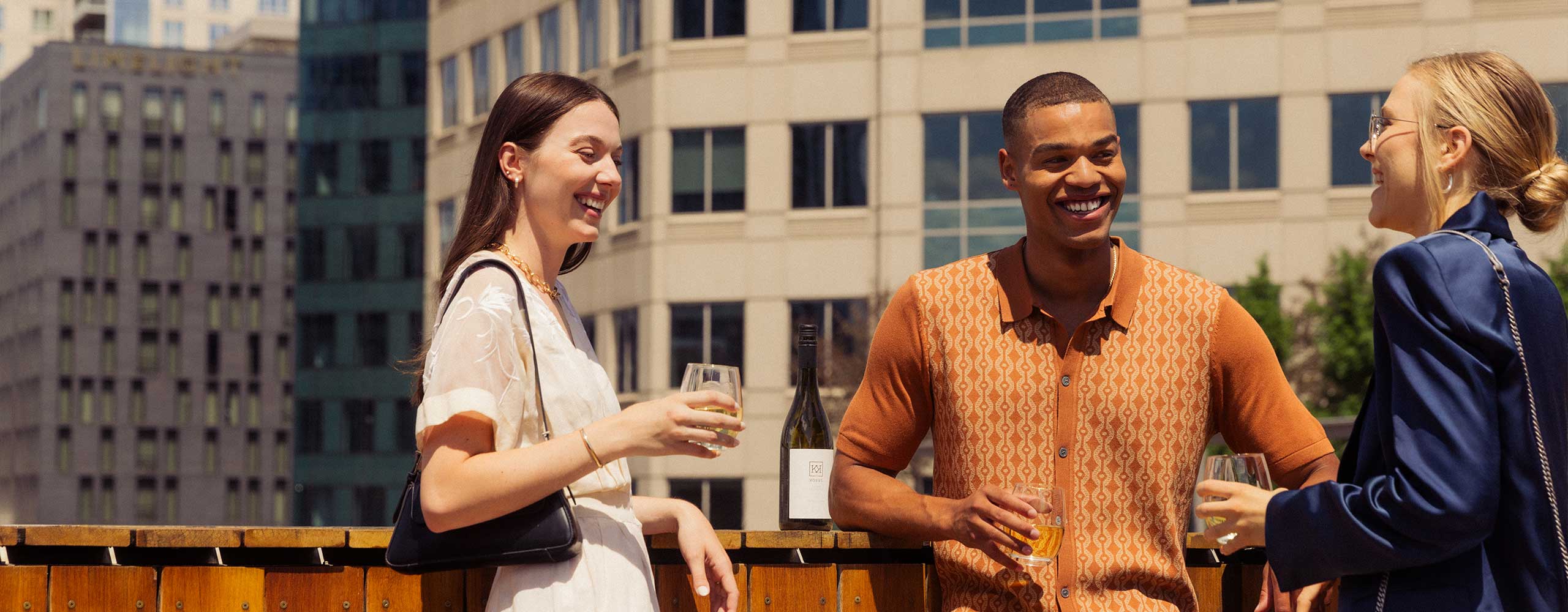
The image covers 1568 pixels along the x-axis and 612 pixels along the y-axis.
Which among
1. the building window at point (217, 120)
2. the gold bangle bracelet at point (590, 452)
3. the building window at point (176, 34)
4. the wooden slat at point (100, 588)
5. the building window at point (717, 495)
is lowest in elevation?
the building window at point (717, 495)

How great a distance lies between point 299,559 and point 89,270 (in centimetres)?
11808

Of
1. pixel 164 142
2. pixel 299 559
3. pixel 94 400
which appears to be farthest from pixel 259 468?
pixel 299 559

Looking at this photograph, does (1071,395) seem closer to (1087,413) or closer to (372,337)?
(1087,413)

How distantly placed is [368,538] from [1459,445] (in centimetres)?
253

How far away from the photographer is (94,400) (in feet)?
375

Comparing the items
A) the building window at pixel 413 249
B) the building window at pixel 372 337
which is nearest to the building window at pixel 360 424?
the building window at pixel 372 337

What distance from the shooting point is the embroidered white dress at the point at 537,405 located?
3430 millimetres

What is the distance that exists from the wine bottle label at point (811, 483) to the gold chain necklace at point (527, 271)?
1.33 meters

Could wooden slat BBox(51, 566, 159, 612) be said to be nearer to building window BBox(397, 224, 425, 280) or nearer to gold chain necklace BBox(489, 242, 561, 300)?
gold chain necklace BBox(489, 242, 561, 300)

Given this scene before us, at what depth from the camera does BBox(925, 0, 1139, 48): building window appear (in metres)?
34.6

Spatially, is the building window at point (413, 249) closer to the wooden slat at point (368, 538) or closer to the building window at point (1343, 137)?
the building window at point (1343, 137)

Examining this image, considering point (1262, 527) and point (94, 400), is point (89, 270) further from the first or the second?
point (1262, 527)

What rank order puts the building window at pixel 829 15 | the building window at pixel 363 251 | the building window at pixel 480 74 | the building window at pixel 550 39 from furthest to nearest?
the building window at pixel 363 251 < the building window at pixel 480 74 < the building window at pixel 550 39 < the building window at pixel 829 15

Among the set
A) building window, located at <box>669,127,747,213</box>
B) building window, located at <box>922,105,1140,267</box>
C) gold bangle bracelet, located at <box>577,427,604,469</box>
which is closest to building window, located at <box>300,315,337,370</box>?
building window, located at <box>669,127,747,213</box>
